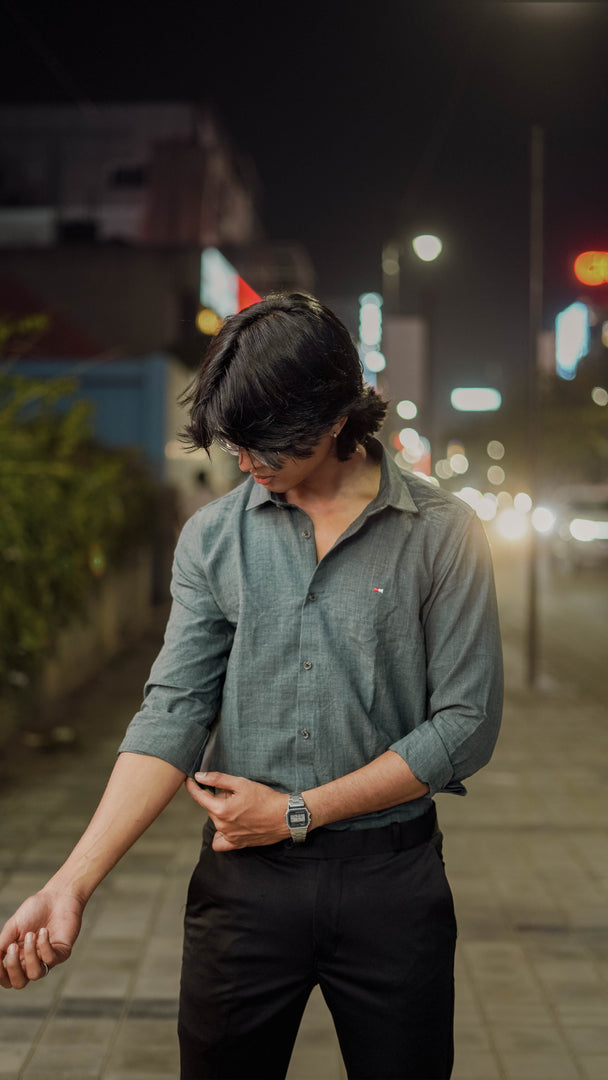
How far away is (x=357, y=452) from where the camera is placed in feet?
7.14

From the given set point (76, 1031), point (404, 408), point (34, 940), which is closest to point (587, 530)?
point (404, 408)

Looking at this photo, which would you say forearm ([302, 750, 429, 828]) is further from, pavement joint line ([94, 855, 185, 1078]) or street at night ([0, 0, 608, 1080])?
pavement joint line ([94, 855, 185, 1078])

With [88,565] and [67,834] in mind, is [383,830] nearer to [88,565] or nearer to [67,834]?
[67,834]

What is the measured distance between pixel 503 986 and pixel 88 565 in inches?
228

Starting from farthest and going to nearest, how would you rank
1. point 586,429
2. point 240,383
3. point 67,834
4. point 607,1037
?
point 586,429, point 67,834, point 607,1037, point 240,383

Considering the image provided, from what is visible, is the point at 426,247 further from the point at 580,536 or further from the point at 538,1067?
the point at 538,1067

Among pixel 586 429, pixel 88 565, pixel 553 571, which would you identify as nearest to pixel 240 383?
pixel 88 565

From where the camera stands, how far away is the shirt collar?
208 cm

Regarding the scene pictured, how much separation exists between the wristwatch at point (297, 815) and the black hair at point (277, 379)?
0.59 metres

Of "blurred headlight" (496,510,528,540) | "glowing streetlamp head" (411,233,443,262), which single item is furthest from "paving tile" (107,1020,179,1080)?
"blurred headlight" (496,510,528,540)

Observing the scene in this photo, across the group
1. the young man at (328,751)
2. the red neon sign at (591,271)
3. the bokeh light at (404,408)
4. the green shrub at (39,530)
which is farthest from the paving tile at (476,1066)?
the bokeh light at (404,408)

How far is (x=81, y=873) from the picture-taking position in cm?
195

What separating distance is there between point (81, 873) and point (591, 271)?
1412cm

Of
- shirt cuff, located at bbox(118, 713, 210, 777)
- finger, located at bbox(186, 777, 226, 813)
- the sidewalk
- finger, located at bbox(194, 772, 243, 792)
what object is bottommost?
the sidewalk
